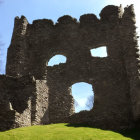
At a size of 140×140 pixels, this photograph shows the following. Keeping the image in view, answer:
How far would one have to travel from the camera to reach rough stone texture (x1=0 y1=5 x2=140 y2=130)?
70.2 ft

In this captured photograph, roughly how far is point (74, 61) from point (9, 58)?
6.21 m

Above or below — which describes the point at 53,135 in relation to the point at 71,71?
below

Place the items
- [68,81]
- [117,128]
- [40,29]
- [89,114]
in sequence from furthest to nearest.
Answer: [40,29], [68,81], [89,114], [117,128]

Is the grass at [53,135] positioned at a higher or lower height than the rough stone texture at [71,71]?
lower

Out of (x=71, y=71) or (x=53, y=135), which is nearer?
(x=53, y=135)

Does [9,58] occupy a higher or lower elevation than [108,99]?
higher

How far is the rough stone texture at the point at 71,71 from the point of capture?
843 inches

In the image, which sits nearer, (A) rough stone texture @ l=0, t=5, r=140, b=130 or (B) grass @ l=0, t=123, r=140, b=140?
(B) grass @ l=0, t=123, r=140, b=140

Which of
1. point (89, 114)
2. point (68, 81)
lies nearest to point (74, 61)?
point (68, 81)

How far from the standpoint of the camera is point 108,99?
76.6ft

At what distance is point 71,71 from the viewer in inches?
1003

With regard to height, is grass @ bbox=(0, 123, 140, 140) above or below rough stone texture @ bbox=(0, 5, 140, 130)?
below

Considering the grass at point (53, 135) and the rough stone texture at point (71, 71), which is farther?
the rough stone texture at point (71, 71)

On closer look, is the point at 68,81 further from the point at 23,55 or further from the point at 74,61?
the point at 23,55
